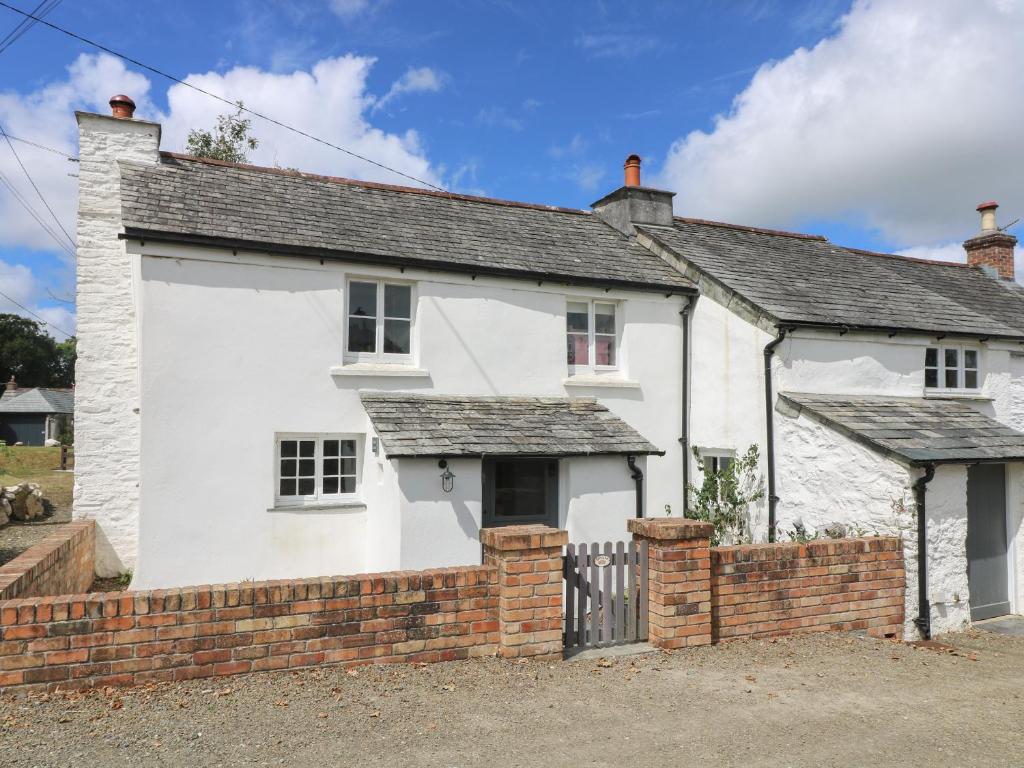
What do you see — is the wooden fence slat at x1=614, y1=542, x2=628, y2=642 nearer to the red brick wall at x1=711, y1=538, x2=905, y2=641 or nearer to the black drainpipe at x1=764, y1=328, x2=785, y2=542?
the red brick wall at x1=711, y1=538, x2=905, y2=641

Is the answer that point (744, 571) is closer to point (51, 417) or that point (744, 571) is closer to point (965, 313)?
point (965, 313)

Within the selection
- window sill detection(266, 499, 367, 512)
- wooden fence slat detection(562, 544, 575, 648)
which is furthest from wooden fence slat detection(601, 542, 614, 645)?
window sill detection(266, 499, 367, 512)


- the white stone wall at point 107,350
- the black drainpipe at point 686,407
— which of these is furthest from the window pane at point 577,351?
the white stone wall at point 107,350

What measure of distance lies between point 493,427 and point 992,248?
54.8 feet

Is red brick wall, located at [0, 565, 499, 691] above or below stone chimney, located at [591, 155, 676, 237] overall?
below

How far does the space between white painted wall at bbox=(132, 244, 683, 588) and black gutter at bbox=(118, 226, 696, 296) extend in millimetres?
160

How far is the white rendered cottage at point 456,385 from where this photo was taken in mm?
9500

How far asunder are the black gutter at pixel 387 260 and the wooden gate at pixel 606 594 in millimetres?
5779

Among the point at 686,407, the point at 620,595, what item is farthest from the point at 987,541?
the point at 620,595

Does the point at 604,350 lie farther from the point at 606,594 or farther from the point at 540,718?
the point at 540,718

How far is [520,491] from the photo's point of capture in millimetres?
10703

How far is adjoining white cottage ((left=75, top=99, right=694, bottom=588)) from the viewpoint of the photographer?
959 centimetres

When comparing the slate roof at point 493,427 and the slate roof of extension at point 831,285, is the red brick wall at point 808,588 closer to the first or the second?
the slate roof at point 493,427

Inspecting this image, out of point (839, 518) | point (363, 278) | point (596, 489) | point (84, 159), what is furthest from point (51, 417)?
point (839, 518)
